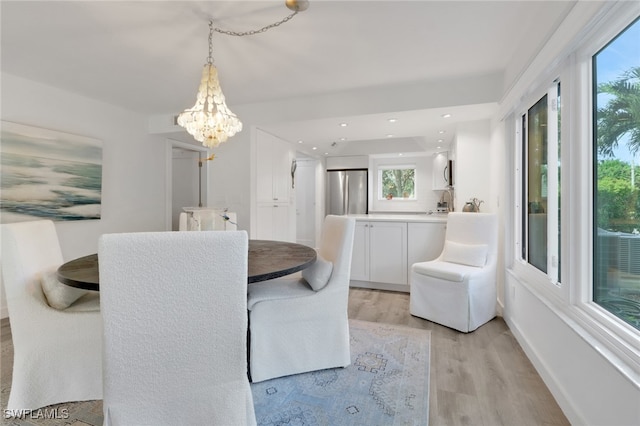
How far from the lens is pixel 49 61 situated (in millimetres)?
2633

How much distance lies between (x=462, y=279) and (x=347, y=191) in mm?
4098

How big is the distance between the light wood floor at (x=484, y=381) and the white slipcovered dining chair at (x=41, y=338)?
1.81 meters

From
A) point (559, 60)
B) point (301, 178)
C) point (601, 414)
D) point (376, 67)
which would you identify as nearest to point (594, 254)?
point (601, 414)

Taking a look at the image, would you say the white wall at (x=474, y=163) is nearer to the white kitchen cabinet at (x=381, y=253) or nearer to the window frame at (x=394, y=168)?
the white kitchen cabinet at (x=381, y=253)

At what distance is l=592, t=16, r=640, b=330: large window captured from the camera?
126 cm

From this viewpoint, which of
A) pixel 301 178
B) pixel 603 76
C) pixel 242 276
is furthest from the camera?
pixel 301 178

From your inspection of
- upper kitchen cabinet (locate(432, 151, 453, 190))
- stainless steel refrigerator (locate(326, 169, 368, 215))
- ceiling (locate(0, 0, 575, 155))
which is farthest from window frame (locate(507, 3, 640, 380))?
stainless steel refrigerator (locate(326, 169, 368, 215))

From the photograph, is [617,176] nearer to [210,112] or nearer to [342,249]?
[342,249]

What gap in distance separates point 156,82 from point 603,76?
3.47 m

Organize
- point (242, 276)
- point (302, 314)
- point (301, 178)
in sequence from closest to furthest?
point (242, 276) < point (302, 314) < point (301, 178)

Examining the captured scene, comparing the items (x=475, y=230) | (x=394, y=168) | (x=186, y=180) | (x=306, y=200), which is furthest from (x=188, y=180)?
(x=475, y=230)

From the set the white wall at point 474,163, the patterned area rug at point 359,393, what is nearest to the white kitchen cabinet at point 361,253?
the white wall at point 474,163

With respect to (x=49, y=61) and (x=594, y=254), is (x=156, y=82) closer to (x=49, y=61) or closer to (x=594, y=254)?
(x=49, y=61)

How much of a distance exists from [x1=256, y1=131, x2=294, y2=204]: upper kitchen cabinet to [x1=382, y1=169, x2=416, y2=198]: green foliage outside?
7.51 ft
